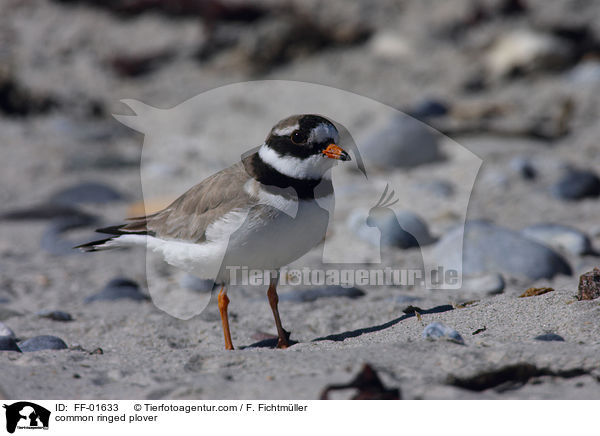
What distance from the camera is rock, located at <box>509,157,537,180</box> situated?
240 inches

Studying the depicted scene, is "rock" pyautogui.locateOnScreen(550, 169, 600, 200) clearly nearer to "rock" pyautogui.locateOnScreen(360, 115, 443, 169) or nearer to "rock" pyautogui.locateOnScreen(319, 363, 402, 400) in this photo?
"rock" pyautogui.locateOnScreen(360, 115, 443, 169)

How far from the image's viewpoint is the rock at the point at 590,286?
3082 millimetres

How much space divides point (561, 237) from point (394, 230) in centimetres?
116

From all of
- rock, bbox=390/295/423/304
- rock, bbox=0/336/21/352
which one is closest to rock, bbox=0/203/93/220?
rock, bbox=0/336/21/352

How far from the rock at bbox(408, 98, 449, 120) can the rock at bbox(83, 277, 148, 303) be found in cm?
394

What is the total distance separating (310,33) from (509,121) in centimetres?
301

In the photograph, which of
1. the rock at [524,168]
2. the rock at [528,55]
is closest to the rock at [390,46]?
the rock at [528,55]

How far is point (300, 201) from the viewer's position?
10.5ft

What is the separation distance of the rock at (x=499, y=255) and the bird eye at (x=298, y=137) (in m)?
1.74

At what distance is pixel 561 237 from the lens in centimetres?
489

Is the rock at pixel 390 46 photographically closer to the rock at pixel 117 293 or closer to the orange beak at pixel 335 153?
the rock at pixel 117 293
